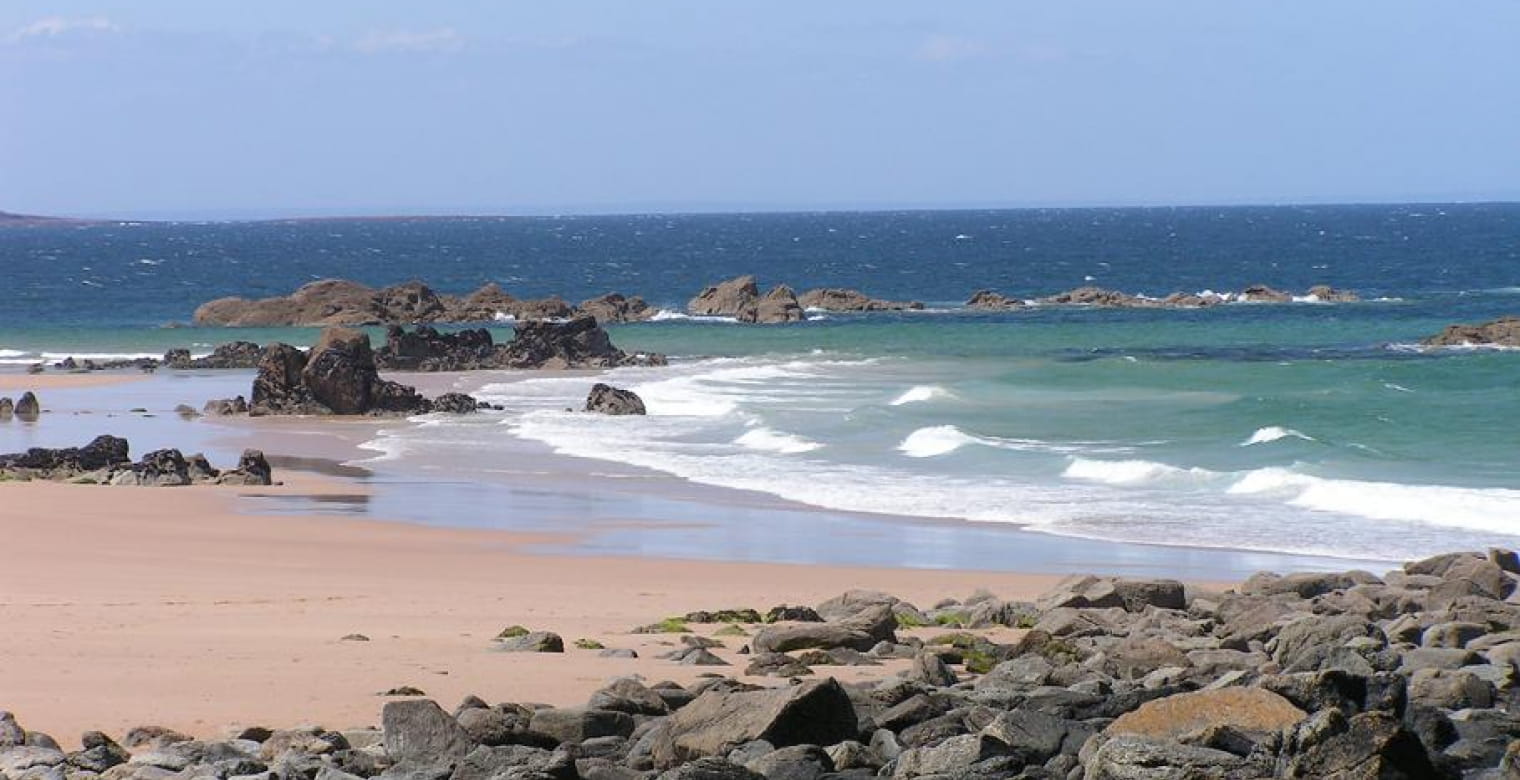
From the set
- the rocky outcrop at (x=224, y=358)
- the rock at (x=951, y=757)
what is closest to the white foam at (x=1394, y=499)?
the rock at (x=951, y=757)

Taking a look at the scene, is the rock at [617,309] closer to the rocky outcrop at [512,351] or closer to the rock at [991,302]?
the rock at [991,302]

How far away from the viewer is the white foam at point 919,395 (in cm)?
3847

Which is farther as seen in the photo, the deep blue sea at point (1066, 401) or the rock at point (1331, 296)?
the rock at point (1331, 296)

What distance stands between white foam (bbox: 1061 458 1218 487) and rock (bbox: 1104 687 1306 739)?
666 inches

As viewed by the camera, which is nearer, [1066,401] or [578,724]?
[578,724]

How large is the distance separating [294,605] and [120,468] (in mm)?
11619

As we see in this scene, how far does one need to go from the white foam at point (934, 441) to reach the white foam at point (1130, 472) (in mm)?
2649

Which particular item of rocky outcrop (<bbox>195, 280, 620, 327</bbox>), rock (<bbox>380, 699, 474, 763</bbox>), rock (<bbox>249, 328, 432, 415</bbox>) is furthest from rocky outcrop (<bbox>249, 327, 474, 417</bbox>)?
rock (<bbox>380, 699, 474, 763</bbox>)

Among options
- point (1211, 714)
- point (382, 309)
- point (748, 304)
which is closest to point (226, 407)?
point (382, 309)

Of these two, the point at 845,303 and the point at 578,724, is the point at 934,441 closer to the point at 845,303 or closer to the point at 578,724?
the point at 578,724

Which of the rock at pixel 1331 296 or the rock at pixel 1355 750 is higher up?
the rock at pixel 1355 750

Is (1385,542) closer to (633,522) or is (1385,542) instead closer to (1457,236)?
(633,522)

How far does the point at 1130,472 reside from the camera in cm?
2759

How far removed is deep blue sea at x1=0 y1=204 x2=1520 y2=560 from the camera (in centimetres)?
2498
